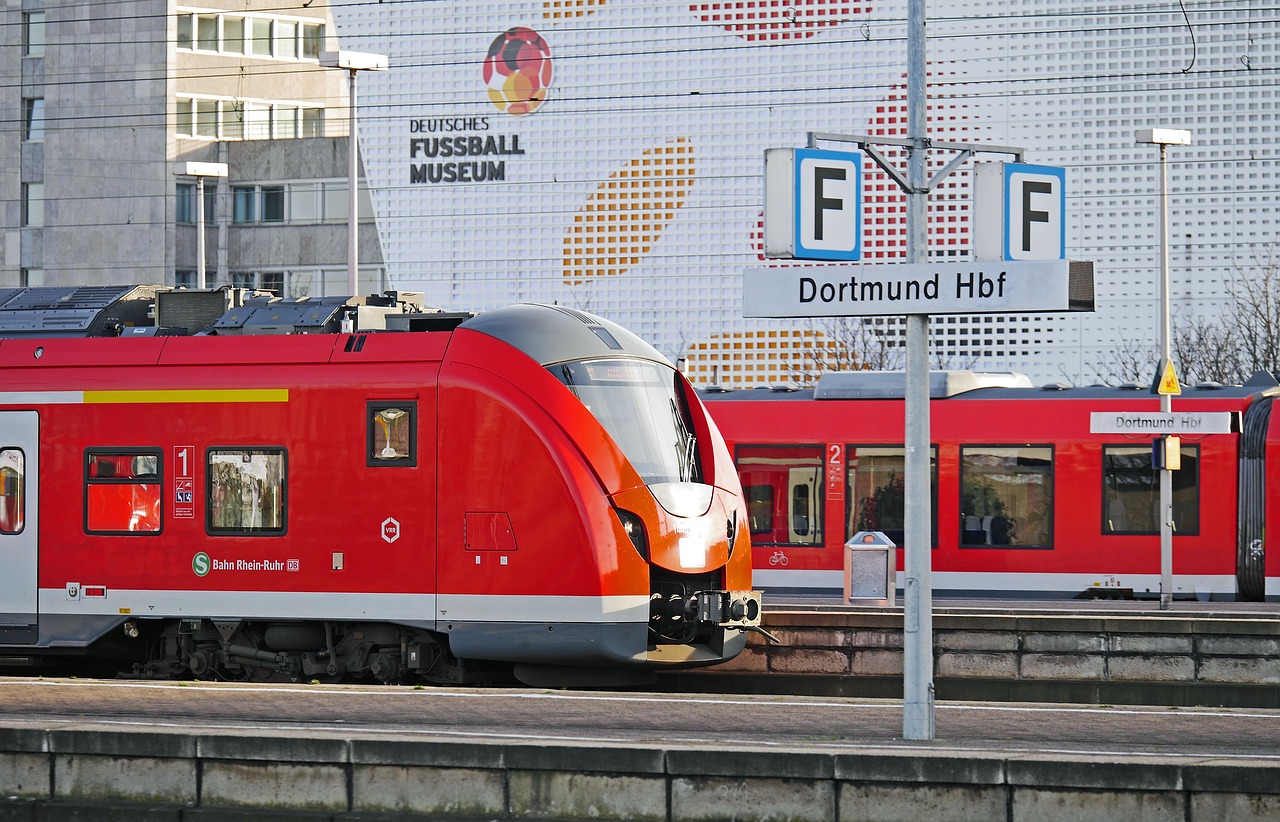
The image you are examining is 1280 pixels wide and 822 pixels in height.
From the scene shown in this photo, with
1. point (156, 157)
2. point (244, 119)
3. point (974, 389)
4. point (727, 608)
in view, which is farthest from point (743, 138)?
point (727, 608)

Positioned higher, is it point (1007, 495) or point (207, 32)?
point (207, 32)

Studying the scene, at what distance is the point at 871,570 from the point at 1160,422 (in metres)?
4.74

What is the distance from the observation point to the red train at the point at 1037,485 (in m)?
23.6

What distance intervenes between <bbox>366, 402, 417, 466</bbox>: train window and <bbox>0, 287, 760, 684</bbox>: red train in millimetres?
17

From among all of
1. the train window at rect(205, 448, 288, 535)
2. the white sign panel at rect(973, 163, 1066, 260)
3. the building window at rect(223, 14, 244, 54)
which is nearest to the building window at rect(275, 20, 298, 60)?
the building window at rect(223, 14, 244, 54)

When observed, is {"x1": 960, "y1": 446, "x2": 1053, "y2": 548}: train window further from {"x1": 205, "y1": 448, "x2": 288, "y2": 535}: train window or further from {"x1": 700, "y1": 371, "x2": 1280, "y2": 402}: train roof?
{"x1": 205, "y1": 448, "x2": 288, "y2": 535}: train window

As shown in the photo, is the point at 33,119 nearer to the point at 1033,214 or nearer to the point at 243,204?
the point at 243,204

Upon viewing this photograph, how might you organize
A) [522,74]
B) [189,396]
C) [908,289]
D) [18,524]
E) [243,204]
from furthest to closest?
[243,204] → [522,74] → [18,524] → [189,396] → [908,289]

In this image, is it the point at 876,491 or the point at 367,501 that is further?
the point at 876,491

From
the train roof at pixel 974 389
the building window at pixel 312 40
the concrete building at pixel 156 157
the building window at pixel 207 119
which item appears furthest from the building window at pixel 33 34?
the train roof at pixel 974 389

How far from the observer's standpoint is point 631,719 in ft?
37.7

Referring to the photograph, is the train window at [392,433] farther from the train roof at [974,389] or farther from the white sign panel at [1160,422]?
the white sign panel at [1160,422]

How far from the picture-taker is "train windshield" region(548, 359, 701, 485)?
1496cm

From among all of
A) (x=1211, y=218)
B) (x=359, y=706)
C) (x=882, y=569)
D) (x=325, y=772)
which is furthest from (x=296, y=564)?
(x=1211, y=218)
